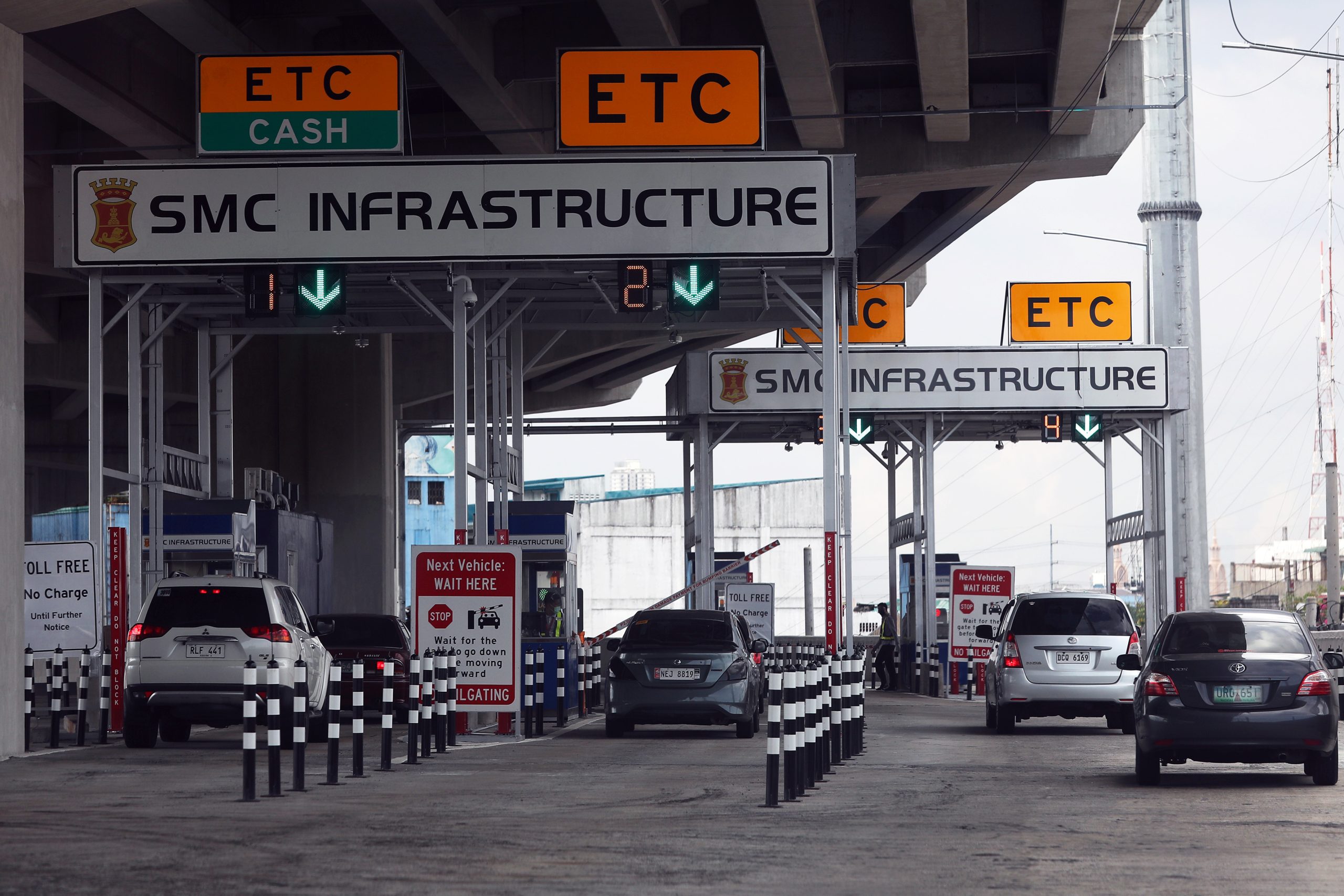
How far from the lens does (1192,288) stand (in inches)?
1404

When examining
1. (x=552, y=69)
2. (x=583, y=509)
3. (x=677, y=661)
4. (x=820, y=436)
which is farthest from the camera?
(x=583, y=509)

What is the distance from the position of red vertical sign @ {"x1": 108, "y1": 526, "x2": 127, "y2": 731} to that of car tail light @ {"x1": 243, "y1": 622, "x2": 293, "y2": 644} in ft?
11.4

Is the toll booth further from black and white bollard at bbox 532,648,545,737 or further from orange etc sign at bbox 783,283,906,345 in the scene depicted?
orange etc sign at bbox 783,283,906,345

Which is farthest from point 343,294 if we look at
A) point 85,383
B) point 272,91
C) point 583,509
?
point 583,509

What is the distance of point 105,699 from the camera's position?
67.4ft

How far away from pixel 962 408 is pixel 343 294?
17748 mm

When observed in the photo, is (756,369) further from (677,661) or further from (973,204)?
(677,661)

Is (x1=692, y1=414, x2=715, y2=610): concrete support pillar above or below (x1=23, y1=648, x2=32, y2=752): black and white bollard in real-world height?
above

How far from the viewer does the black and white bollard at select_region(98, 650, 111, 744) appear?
65.7 feet

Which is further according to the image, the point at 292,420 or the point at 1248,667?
the point at 292,420

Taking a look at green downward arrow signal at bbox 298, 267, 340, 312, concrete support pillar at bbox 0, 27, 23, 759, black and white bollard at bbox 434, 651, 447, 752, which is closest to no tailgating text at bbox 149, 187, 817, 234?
green downward arrow signal at bbox 298, 267, 340, 312

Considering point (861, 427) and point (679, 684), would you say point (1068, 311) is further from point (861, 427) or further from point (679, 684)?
point (679, 684)

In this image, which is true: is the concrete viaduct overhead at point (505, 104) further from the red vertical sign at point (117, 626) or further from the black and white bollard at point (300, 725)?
the black and white bollard at point (300, 725)

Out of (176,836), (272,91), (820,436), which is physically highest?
(272,91)
